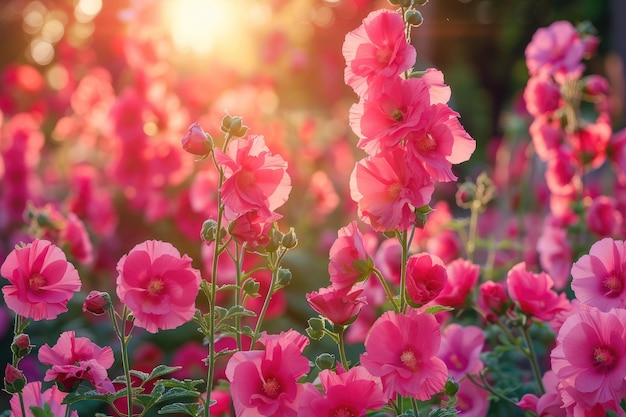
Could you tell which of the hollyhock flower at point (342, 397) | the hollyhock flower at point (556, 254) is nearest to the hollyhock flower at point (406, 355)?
the hollyhock flower at point (342, 397)

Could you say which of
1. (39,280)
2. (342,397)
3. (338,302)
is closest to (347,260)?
(338,302)

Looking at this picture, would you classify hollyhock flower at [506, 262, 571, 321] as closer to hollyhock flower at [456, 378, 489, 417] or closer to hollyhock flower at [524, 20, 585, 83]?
hollyhock flower at [456, 378, 489, 417]

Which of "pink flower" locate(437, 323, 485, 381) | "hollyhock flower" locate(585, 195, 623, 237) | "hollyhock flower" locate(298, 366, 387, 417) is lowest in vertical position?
"hollyhock flower" locate(585, 195, 623, 237)

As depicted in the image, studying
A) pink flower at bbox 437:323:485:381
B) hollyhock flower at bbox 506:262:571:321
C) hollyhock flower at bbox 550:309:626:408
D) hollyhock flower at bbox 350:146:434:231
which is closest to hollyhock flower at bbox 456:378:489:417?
pink flower at bbox 437:323:485:381

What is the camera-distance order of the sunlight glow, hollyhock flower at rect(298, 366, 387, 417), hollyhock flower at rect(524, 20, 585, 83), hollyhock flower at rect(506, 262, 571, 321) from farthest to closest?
the sunlight glow
hollyhock flower at rect(524, 20, 585, 83)
hollyhock flower at rect(506, 262, 571, 321)
hollyhock flower at rect(298, 366, 387, 417)

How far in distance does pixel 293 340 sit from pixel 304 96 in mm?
3330

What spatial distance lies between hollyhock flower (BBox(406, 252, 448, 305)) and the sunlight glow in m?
2.25

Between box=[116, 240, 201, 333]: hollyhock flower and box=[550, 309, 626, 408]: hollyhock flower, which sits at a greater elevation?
box=[116, 240, 201, 333]: hollyhock flower

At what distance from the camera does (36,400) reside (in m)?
1.13

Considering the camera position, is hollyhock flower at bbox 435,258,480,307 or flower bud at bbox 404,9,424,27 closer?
flower bud at bbox 404,9,424,27

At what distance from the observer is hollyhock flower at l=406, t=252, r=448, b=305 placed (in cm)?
102

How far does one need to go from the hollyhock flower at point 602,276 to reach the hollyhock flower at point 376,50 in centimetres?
33

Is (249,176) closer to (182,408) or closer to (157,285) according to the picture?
(157,285)

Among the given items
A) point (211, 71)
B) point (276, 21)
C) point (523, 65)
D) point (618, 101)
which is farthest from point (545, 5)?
point (211, 71)
